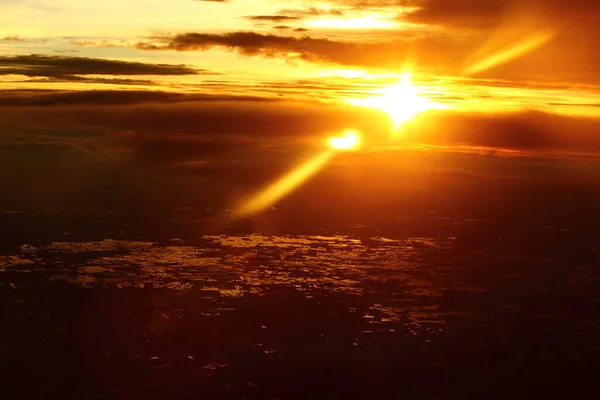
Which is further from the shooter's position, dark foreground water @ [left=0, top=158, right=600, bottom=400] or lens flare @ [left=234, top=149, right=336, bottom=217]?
lens flare @ [left=234, top=149, right=336, bottom=217]

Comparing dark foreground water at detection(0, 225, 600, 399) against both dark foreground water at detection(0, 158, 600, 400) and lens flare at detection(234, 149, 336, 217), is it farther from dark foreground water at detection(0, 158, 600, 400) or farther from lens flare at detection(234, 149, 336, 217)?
lens flare at detection(234, 149, 336, 217)

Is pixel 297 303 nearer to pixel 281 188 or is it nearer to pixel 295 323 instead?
pixel 295 323

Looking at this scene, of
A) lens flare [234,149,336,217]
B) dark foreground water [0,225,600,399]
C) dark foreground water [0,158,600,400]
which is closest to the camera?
dark foreground water [0,225,600,399]

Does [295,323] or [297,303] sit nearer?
[295,323]

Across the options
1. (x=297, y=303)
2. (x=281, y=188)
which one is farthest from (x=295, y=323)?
(x=281, y=188)

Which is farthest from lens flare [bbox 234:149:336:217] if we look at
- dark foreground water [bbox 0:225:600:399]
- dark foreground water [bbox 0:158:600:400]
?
dark foreground water [bbox 0:225:600:399]

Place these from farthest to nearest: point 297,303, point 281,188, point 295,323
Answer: point 281,188
point 297,303
point 295,323

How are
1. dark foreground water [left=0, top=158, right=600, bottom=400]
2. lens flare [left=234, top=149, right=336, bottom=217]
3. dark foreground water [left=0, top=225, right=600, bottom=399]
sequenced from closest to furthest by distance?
dark foreground water [left=0, top=225, right=600, bottom=399] < dark foreground water [left=0, top=158, right=600, bottom=400] < lens flare [left=234, top=149, right=336, bottom=217]

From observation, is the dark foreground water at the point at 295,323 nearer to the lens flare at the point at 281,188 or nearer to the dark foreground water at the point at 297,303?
the dark foreground water at the point at 297,303

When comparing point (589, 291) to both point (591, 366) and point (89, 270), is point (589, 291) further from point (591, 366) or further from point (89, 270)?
point (89, 270)

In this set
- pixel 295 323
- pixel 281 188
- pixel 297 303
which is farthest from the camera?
pixel 281 188
